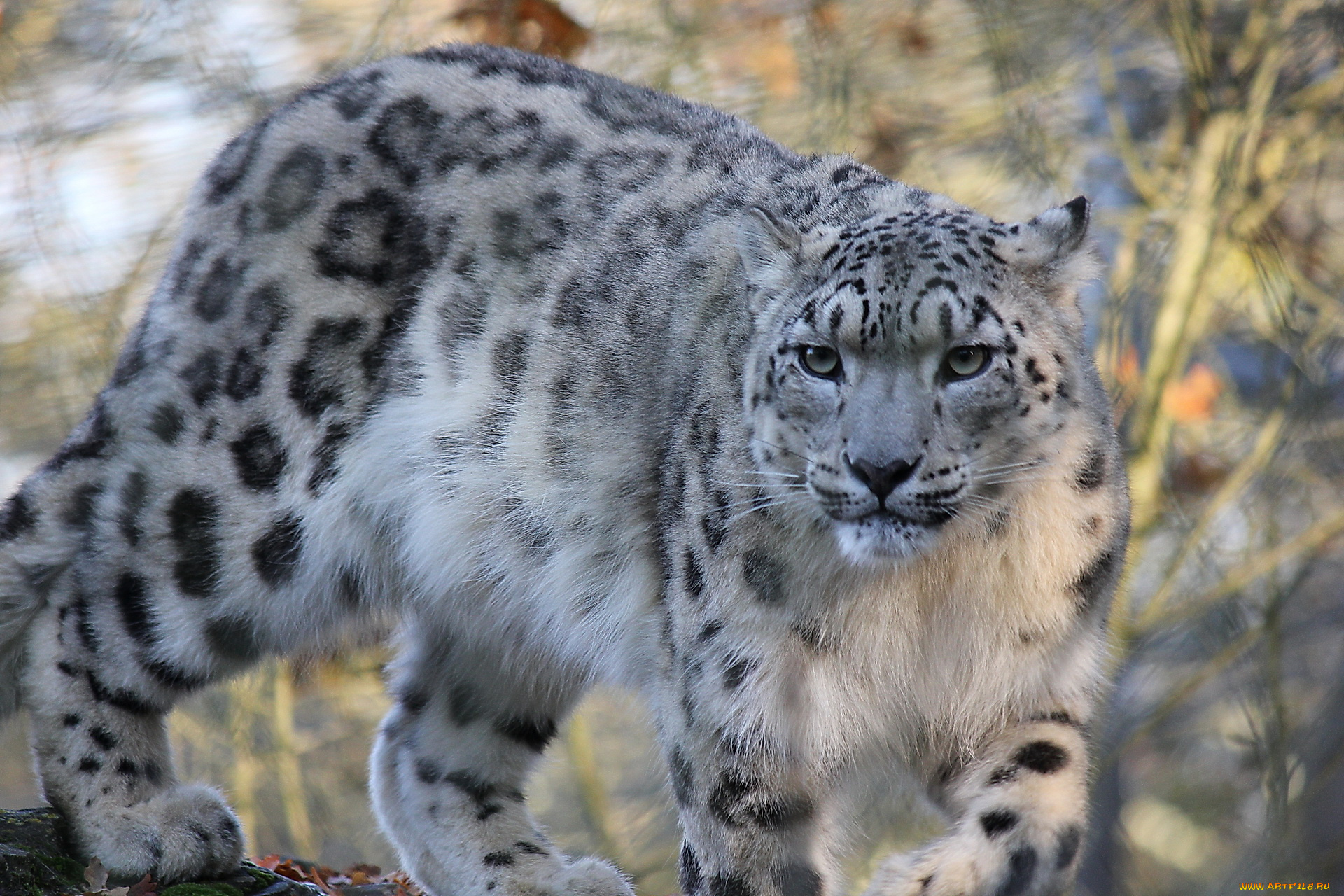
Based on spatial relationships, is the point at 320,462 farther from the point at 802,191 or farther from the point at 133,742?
the point at 802,191

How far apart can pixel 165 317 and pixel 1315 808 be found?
13.1 ft

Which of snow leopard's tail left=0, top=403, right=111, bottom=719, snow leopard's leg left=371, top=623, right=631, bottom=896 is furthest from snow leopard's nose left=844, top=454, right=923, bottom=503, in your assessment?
snow leopard's tail left=0, top=403, right=111, bottom=719

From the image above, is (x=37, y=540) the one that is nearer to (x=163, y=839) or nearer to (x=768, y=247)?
(x=163, y=839)

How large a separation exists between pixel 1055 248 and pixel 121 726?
10.7ft

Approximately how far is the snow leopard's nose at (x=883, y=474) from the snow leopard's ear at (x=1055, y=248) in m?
0.68

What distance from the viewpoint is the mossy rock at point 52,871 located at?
411 cm

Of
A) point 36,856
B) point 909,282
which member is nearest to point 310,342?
point 36,856

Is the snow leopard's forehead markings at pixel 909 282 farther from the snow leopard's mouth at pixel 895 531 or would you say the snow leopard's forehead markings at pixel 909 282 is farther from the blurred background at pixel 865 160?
the blurred background at pixel 865 160

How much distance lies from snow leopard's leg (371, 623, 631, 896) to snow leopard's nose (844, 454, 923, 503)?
1950mm

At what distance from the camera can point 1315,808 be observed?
219cm

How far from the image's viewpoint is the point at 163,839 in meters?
4.51

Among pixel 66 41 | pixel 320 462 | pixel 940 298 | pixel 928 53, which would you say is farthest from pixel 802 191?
pixel 66 41

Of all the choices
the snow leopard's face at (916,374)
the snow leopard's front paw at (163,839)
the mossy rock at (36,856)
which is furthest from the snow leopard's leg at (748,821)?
the mossy rock at (36,856)

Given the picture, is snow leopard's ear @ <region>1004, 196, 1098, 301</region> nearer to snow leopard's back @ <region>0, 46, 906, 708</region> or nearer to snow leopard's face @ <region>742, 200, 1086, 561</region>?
snow leopard's face @ <region>742, 200, 1086, 561</region>
